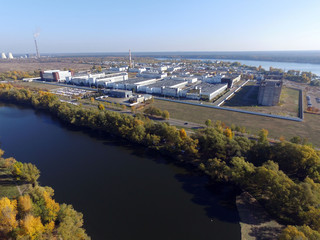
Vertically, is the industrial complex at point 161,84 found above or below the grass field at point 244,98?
above

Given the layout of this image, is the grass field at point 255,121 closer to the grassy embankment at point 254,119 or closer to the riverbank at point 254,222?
the grassy embankment at point 254,119

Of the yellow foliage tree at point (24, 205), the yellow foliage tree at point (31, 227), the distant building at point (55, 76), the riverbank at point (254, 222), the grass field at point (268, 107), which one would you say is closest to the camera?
the yellow foliage tree at point (31, 227)

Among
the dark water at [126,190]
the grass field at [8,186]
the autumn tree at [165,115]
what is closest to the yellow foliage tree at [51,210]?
the dark water at [126,190]

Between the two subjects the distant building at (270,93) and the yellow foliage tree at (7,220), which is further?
the distant building at (270,93)

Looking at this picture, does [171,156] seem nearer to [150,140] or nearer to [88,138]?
[150,140]

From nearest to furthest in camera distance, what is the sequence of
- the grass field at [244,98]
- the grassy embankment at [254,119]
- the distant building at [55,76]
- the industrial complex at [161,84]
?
→ the grassy embankment at [254,119] < the grass field at [244,98] < the industrial complex at [161,84] < the distant building at [55,76]

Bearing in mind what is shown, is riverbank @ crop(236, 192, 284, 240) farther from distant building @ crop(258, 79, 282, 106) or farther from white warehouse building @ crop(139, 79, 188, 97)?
white warehouse building @ crop(139, 79, 188, 97)

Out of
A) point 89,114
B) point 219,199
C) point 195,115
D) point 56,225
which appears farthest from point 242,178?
point 89,114

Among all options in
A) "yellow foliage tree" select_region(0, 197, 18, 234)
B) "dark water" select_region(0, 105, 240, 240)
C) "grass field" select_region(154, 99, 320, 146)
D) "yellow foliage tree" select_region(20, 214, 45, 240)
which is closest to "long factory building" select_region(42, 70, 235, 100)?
"grass field" select_region(154, 99, 320, 146)
